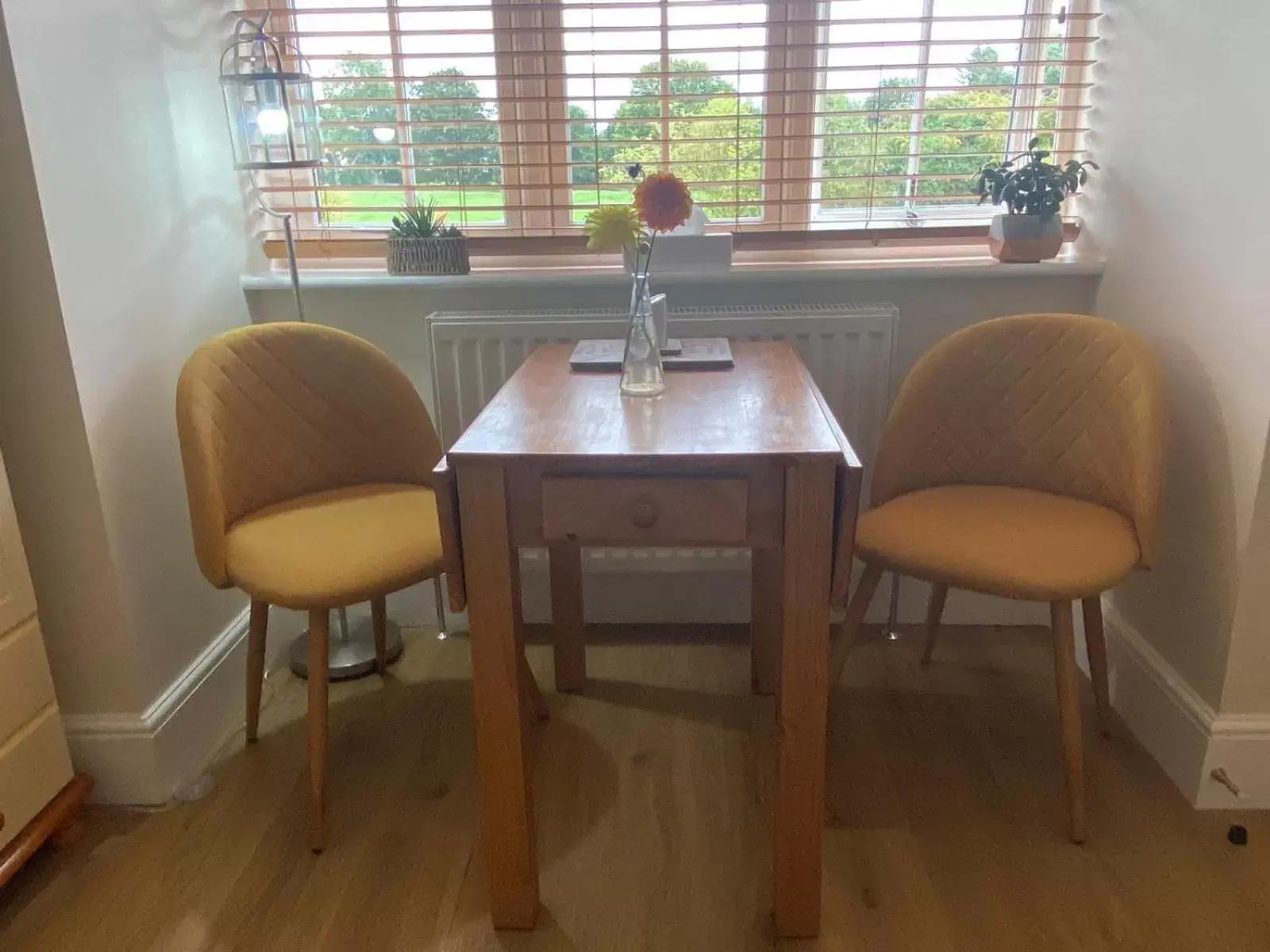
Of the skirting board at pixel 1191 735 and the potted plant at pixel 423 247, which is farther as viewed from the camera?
the potted plant at pixel 423 247

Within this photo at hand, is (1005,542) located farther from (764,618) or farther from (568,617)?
(568,617)

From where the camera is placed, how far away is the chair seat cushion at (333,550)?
151 cm

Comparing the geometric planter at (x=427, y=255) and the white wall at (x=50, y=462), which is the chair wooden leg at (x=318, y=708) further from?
the geometric planter at (x=427, y=255)

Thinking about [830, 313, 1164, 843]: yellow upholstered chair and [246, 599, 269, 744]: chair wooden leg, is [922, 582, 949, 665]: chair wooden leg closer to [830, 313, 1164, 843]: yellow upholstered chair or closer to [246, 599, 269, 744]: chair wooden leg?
[830, 313, 1164, 843]: yellow upholstered chair

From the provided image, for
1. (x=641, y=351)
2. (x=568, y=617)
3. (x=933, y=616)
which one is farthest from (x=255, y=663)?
(x=933, y=616)

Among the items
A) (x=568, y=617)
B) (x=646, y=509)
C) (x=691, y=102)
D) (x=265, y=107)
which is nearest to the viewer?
(x=646, y=509)

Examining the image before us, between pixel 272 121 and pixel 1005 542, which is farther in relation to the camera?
pixel 272 121

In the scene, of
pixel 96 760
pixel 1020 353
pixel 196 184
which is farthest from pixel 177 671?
pixel 1020 353

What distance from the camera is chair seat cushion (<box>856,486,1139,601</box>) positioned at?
1.48 m

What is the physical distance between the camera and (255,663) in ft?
5.80

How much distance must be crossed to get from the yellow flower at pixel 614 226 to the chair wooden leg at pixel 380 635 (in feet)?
3.13

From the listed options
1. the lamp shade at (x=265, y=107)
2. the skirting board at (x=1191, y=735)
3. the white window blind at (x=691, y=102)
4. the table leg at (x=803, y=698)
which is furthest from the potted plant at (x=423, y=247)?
the skirting board at (x=1191, y=735)

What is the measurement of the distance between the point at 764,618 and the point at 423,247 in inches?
42.5

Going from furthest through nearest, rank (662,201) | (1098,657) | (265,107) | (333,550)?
(265,107), (1098,657), (333,550), (662,201)
